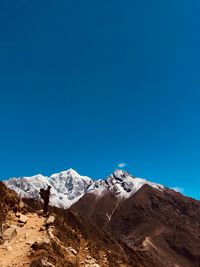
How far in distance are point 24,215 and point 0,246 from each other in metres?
7.91

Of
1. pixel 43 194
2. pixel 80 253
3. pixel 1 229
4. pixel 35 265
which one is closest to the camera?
pixel 35 265

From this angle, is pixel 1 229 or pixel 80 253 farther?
pixel 80 253

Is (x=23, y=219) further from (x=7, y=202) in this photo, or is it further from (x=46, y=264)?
(x=46, y=264)

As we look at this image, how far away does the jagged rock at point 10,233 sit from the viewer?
75.1 feet

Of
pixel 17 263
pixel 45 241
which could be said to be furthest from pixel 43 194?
pixel 17 263

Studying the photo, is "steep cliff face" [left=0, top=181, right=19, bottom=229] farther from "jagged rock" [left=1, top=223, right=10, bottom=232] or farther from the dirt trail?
"jagged rock" [left=1, top=223, right=10, bottom=232]

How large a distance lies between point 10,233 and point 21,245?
141 centimetres

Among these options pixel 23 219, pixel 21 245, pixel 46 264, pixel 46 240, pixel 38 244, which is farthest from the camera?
pixel 23 219

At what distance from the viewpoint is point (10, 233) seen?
23.2m

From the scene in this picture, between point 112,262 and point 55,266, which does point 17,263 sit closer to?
point 55,266

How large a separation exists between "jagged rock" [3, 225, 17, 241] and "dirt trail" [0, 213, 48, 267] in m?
0.30

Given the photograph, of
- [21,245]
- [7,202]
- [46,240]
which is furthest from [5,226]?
[7,202]

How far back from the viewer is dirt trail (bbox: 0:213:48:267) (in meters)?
20.0

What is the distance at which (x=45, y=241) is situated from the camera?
22766 mm
